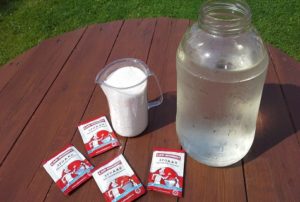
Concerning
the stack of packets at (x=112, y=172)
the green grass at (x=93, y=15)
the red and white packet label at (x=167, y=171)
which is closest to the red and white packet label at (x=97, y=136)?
the stack of packets at (x=112, y=172)

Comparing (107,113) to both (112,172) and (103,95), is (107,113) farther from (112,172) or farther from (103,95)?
(112,172)

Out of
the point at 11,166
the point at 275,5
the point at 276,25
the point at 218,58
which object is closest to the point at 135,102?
the point at 218,58

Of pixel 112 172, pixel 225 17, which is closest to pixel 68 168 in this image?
pixel 112 172

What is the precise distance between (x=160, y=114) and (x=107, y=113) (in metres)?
0.15

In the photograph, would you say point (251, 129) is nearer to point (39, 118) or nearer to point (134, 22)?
point (39, 118)

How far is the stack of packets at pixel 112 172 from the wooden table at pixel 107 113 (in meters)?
0.02

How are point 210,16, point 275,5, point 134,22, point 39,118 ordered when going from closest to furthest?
point 210,16 < point 39,118 < point 134,22 < point 275,5

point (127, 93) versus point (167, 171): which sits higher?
point (127, 93)

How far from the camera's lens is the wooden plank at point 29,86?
867mm

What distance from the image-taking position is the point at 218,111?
2.26 ft

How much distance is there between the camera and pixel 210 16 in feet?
2.07

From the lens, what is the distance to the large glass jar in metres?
0.65

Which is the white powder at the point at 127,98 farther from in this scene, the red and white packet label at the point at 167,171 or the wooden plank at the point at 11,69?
the wooden plank at the point at 11,69

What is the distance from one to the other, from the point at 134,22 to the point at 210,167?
721 millimetres
